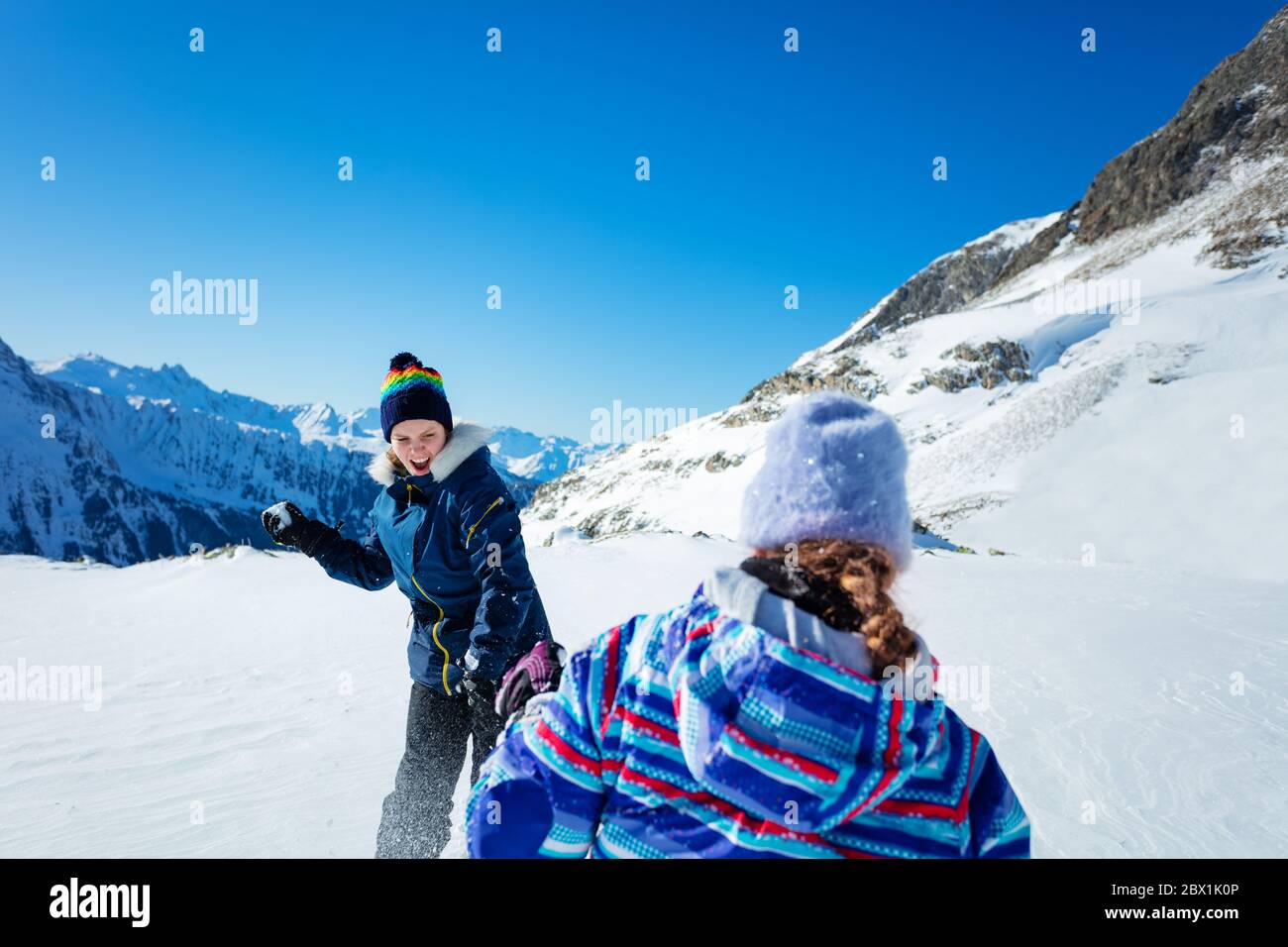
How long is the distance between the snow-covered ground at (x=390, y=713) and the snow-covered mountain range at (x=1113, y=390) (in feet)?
9.49

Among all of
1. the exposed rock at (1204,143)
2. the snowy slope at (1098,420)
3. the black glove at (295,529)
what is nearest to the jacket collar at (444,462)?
the black glove at (295,529)

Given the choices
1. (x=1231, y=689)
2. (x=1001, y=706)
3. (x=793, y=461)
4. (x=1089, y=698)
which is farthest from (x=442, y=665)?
(x=1231, y=689)

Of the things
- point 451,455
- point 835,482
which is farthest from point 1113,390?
point 835,482

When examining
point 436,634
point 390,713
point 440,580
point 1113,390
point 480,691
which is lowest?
point 390,713

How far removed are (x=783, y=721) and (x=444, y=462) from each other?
208 centimetres

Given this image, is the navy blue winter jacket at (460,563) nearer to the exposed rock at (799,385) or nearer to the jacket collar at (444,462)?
the jacket collar at (444,462)

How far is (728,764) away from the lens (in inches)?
46.6

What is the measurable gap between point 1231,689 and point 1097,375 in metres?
32.8

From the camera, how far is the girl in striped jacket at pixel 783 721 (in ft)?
3.76

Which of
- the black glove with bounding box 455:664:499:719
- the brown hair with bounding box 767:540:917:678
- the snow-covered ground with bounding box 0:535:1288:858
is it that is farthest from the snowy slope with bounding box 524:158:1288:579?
the brown hair with bounding box 767:540:917:678

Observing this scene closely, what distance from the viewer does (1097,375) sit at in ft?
107

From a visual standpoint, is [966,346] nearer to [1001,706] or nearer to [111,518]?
[1001,706]

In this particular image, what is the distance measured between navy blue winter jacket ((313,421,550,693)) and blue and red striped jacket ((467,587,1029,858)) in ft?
3.79

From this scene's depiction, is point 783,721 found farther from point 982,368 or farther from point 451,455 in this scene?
point 982,368
